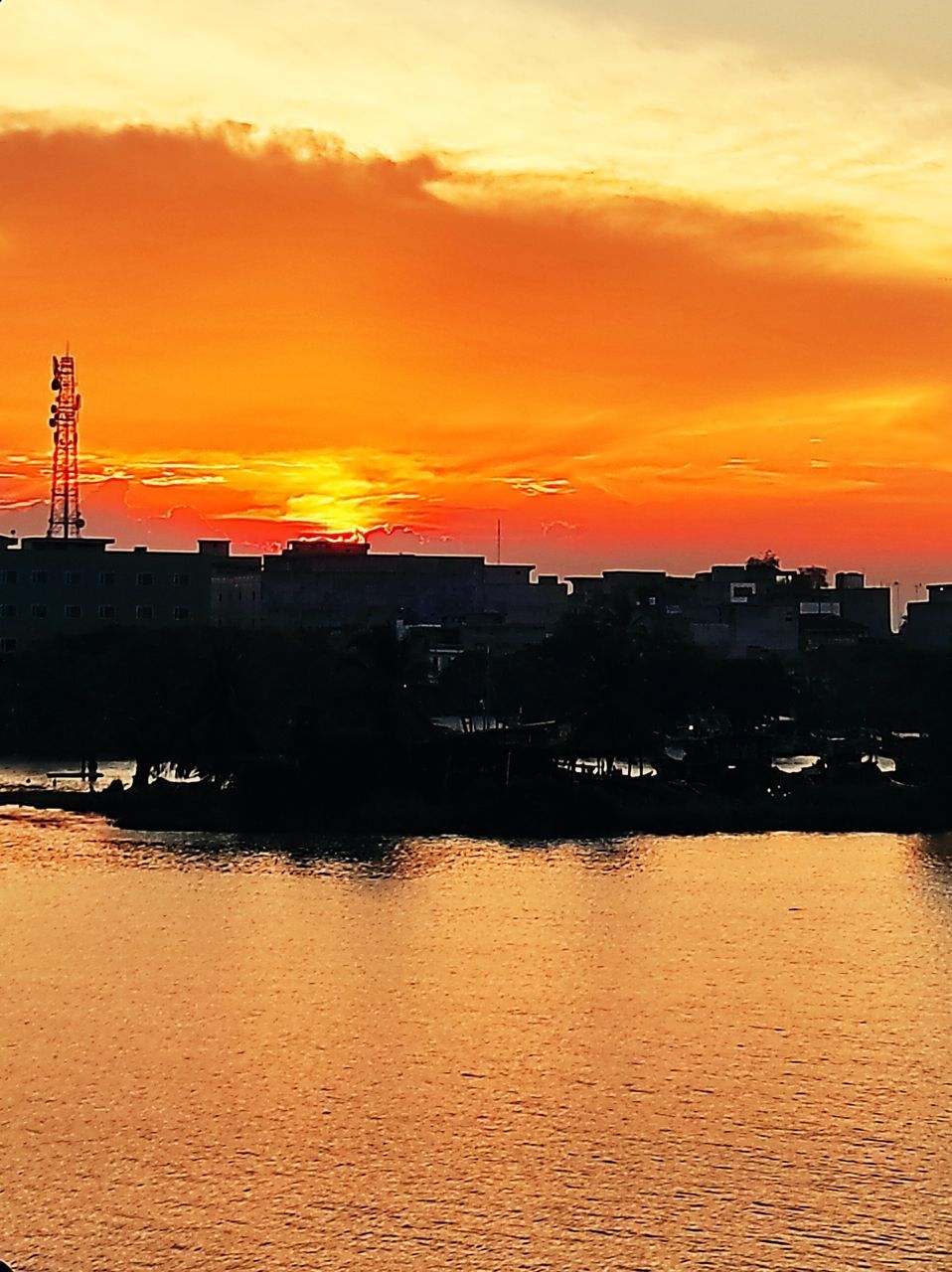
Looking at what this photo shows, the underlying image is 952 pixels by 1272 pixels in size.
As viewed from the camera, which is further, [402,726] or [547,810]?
[402,726]

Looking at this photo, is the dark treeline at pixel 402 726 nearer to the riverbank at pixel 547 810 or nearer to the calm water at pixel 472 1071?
the riverbank at pixel 547 810

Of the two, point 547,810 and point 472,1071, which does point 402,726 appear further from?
point 472,1071

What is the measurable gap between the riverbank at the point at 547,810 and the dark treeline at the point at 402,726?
116mm

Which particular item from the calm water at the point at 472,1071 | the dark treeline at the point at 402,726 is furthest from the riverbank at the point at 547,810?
the calm water at the point at 472,1071

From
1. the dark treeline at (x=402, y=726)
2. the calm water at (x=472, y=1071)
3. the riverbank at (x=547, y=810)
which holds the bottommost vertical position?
the calm water at (x=472, y=1071)

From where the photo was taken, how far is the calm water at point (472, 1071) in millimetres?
23188

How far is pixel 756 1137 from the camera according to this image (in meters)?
26.7

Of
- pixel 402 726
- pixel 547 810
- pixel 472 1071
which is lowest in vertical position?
pixel 472 1071

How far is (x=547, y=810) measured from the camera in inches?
2373

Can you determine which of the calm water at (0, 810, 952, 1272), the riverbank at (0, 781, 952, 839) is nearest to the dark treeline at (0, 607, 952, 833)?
the riverbank at (0, 781, 952, 839)

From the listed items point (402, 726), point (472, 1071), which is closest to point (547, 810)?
point (402, 726)

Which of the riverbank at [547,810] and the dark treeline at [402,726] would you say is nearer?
the riverbank at [547,810]

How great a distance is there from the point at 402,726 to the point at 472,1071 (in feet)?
104

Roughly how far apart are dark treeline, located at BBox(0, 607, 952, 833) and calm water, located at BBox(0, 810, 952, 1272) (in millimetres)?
10899
